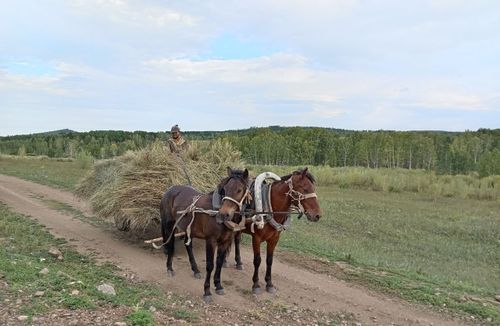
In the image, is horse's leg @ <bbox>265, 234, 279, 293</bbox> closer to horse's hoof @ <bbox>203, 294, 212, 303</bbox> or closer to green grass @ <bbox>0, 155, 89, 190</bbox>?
horse's hoof @ <bbox>203, 294, 212, 303</bbox>

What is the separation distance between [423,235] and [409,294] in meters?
8.41

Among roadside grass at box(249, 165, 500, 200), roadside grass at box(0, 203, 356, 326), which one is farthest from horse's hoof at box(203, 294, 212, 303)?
roadside grass at box(249, 165, 500, 200)

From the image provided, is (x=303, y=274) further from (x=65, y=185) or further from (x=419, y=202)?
(x=419, y=202)

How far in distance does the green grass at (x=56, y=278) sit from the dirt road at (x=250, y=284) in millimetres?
486

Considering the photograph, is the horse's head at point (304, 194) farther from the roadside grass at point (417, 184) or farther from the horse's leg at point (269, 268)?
the roadside grass at point (417, 184)

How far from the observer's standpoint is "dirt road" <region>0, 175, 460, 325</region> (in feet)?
22.7

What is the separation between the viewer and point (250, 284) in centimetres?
793

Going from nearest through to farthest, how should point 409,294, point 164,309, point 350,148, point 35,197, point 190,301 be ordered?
1. point 164,309
2. point 190,301
3. point 409,294
4. point 35,197
5. point 350,148

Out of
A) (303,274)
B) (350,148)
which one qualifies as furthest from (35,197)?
(350,148)

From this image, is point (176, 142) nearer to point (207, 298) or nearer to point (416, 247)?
point (207, 298)

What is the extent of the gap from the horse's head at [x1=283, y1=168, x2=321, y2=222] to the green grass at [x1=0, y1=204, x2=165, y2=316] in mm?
2527

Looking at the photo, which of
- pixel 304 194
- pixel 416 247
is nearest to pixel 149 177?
pixel 304 194

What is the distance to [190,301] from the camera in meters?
6.82

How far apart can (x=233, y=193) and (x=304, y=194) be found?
3.78 ft
